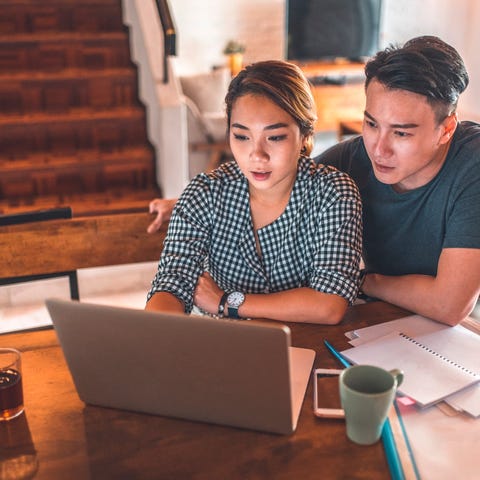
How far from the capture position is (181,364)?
0.96m

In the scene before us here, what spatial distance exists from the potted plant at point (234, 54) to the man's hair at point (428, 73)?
4507 mm

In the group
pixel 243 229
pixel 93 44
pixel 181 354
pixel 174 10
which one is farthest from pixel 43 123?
A: pixel 181 354

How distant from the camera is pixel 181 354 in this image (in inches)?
37.2

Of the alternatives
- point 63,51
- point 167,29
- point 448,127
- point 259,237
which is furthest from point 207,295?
point 63,51

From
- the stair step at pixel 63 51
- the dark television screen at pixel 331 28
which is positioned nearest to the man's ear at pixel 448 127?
the stair step at pixel 63 51

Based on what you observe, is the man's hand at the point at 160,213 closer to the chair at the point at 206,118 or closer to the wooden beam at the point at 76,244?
the wooden beam at the point at 76,244

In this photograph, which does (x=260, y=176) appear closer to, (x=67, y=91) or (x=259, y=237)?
(x=259, y=237)

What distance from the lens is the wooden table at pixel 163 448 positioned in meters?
0.95

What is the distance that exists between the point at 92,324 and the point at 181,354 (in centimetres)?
14

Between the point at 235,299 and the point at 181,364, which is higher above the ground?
the point at 181,364

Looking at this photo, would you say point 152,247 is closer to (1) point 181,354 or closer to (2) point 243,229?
(2) point 243,229

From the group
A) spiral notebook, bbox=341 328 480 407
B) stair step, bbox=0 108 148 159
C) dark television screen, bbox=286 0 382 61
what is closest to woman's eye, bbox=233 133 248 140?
spiral notebook, bbox=341 328 480 407

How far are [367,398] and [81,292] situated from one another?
273 centimetres

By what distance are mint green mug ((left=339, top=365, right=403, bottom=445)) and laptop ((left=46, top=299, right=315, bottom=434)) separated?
0.28 feet
